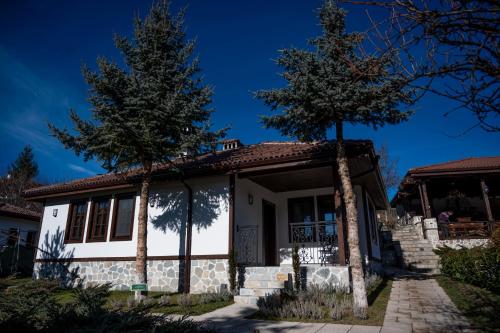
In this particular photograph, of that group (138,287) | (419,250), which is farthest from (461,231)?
(138,287)

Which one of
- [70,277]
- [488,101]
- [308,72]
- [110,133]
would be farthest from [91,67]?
[488,101]

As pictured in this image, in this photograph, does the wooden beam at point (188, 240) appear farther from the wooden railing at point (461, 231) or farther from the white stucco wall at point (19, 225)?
the white stucco wall at point (19, 225)

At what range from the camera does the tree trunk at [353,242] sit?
5.52 m

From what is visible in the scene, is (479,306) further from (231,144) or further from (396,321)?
(231,144)

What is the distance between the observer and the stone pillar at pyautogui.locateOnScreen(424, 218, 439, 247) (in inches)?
543

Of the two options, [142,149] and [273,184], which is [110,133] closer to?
[142,149]

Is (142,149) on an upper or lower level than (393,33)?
upper

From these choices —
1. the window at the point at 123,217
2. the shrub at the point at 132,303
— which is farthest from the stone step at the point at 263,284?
the window at the point at 123,217

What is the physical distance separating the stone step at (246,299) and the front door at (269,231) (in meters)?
3.68

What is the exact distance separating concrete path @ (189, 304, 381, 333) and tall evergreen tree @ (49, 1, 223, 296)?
303 cm

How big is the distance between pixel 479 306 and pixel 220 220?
242 inches

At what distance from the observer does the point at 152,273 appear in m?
9.59

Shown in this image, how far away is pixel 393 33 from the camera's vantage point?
108 inches

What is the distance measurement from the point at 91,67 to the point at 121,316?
685 cm
